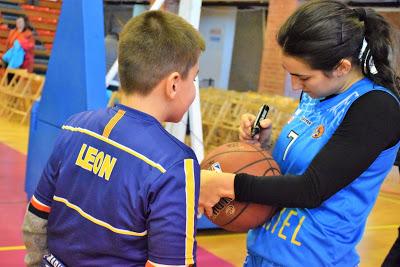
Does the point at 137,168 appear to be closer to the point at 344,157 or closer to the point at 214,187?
the point at 214,187

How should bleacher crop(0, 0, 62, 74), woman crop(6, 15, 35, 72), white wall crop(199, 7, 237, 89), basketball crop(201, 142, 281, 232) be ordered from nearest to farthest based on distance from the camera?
basketball crop(201, 142, 281, 232) < woman crop(6, 15, 35, 72) < white wall crop(199, 7, 237, 89) < bleacher crop(0, 0, 62, 74)

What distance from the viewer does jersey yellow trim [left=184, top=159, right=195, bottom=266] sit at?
1.43m

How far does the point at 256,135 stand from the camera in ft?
6.79

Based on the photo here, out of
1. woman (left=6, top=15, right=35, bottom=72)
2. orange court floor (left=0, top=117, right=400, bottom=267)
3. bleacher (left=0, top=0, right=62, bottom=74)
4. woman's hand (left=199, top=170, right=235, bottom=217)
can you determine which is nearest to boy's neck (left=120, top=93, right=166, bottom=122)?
woman's hand (left=199, top=170, right=235, bottom=217)

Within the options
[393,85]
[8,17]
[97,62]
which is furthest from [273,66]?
[393,85]

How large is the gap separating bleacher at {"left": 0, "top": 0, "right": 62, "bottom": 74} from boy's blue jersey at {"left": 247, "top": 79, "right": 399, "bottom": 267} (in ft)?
51.0

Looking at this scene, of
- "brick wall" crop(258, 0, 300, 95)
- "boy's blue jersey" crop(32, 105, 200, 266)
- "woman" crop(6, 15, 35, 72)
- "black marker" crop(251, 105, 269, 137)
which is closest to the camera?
"boy's blue jersey" crop(32, 105, 200, 266)

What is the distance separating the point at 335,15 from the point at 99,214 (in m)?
0.87

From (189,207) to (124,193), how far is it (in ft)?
0.54

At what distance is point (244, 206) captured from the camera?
5.87ft

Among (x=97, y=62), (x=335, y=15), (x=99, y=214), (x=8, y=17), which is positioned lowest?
(x=8, y=17)

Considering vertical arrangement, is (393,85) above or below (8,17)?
above

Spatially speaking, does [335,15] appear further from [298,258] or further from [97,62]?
[97,62]

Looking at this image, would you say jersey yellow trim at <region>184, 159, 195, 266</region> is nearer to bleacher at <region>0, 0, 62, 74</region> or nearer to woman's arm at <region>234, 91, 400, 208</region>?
woman's arm at <region>234, 91, 400, 208</region>
